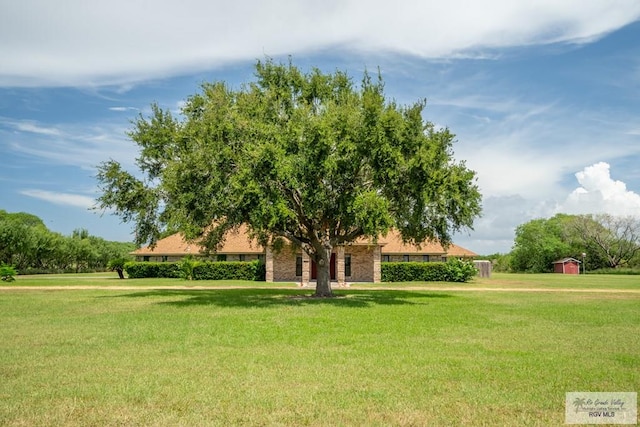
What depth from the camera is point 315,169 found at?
22125 mm

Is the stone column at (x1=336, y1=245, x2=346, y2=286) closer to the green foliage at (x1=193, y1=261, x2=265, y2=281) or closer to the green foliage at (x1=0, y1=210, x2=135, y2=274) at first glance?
the green foliage at (x1=193, y1=261, x2=265, y2=281)

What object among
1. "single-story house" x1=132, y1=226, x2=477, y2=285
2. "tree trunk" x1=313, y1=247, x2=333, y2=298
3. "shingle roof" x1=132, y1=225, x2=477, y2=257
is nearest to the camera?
"tree trunk" x1=313, y1=247, x2=333, y2=298

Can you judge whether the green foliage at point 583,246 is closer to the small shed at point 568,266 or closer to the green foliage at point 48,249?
the small shed at point 568,266

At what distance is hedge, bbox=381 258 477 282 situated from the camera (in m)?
43.7

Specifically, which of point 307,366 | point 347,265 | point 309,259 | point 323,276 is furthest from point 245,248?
point 307,366

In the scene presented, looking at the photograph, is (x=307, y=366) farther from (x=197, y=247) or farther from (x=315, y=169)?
(x=197, y=247)

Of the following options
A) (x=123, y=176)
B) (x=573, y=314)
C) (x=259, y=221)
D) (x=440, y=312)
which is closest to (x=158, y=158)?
(x=123, y=176)

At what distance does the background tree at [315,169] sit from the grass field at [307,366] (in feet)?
16.7

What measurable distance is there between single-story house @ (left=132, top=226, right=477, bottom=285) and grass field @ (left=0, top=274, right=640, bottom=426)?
2132 centimetres

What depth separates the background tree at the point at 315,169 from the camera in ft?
71.6

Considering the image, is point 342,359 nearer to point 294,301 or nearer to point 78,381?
point 78,381

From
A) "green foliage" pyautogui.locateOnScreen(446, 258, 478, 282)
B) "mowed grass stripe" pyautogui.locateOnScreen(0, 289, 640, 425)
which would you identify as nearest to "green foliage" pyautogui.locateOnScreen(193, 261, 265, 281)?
"green foliage" pyautogui.locateOnScreen(446, 258, 478, 282)

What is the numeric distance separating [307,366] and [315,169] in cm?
1292

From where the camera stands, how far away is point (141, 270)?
161ft
